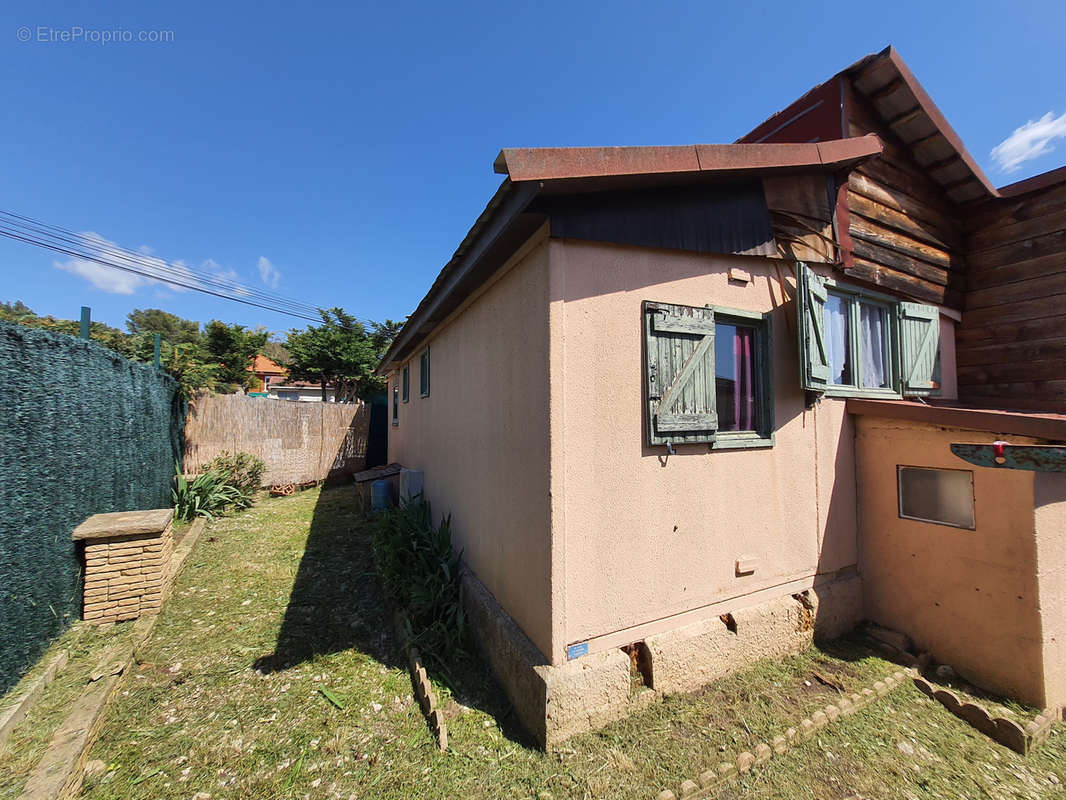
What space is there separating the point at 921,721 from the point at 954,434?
2.15m

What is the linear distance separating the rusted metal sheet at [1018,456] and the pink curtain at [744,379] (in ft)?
4.07

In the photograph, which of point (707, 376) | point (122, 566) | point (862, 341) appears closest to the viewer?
point (707, 376)

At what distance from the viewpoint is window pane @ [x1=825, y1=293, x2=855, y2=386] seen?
12.7 ft

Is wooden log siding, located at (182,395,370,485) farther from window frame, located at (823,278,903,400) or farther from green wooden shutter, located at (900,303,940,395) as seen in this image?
green wooden shutter, located at (900,303,940,395)

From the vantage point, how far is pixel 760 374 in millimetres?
3469

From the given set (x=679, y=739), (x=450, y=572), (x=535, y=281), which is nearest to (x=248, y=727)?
(x=450, y=572)

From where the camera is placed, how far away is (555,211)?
2.61 metres

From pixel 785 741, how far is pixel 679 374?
2.40 meters

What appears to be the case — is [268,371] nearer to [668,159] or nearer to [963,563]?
[668,159]

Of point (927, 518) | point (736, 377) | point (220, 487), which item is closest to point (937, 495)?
point (927, 518)

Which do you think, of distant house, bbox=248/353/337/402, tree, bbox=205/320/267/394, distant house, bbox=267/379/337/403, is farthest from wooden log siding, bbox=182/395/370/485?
distant house, bbox=267/379/337/403

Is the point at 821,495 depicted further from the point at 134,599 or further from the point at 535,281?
the point at 134,599

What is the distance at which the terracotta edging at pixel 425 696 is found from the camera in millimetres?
2553

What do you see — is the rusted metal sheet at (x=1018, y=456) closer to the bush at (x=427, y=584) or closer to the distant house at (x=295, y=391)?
the bush at (x=427, y=584)
